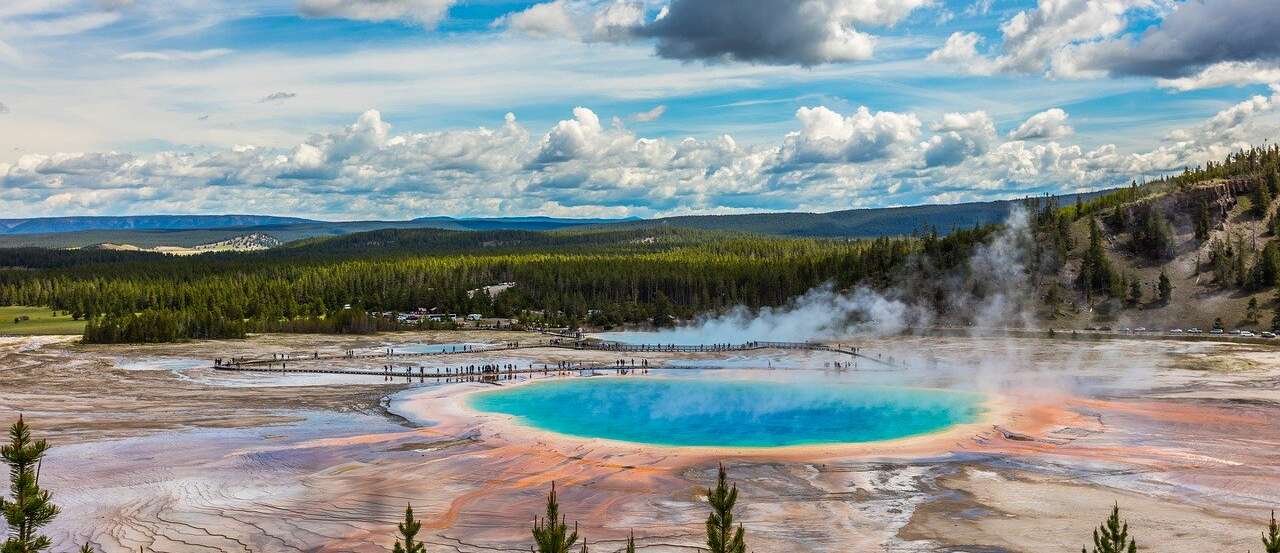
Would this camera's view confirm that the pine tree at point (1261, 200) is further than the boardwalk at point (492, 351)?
Yes

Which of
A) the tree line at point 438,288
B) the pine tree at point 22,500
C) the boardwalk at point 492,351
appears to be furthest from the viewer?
the tree line at point 438,288

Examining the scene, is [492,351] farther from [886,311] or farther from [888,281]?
[888,281]

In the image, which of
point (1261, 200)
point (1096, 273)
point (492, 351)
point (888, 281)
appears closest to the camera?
point (492, 351)

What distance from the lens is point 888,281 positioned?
92.3 meters

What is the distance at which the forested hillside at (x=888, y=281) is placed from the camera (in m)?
77.6

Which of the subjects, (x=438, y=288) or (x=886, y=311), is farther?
(x=438, y=288)

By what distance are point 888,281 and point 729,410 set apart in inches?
1993

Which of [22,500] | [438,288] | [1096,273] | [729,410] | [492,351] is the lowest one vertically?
[729,410]

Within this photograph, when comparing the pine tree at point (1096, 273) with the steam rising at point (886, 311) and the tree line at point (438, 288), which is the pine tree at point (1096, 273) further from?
the tree line at point (438, 288)

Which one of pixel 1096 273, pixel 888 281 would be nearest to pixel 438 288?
pixel 888 281

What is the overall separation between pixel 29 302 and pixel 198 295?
31879 mm

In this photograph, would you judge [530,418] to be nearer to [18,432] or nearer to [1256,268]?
[18,432]

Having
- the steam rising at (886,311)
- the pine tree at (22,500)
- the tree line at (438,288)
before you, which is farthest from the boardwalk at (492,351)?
the pine tree at (22,500)

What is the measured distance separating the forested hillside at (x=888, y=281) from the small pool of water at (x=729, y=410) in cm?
3402
